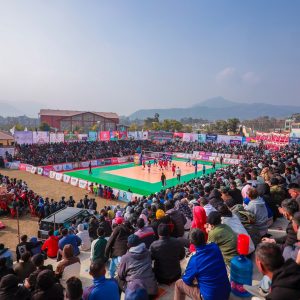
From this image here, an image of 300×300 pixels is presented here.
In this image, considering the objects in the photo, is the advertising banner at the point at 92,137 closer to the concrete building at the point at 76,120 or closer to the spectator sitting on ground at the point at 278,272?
the spectator sitting on ground at the point at 278,272

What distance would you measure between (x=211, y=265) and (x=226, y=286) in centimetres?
44

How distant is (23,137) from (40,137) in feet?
8.80

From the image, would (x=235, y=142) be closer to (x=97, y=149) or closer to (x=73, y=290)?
(x=97, y=149)

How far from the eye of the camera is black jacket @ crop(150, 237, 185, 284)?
5102 millimetres

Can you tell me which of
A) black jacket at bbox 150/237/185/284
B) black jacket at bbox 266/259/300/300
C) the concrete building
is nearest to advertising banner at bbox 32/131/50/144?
black jacket at bbox 150/237/185/284

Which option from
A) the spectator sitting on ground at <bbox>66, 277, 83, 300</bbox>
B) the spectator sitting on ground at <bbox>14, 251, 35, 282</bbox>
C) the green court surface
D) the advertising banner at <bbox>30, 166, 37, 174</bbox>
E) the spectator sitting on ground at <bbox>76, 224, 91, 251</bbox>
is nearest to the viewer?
the spectator sitting on ground at <bbox>66, 277, 83, 300</bbox>

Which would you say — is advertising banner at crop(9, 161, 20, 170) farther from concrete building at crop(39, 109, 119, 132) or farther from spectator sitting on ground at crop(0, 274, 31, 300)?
concrete building at crop(39, 109, 119, 132)

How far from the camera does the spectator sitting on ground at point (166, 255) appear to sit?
5098mm

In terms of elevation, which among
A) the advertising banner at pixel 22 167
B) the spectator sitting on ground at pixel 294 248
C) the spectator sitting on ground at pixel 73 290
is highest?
the spectator sitting on ground at pixel 294 248

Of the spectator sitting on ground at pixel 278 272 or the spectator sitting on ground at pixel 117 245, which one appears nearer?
the spectator sitting on ground at pixel 278 272

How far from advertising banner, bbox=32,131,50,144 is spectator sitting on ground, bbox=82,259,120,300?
42.6 metres

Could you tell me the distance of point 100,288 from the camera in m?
3.82

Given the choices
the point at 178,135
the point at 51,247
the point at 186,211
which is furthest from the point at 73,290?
the point at 178,135

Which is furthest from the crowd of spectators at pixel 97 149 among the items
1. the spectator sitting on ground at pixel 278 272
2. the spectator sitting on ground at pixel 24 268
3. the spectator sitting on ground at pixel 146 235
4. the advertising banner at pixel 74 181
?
the spectator sitting on ground at pixel 278 272
